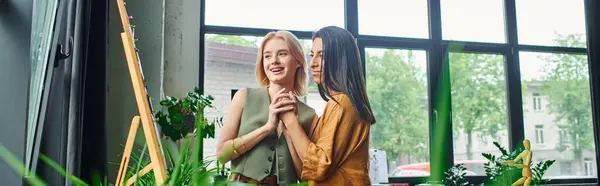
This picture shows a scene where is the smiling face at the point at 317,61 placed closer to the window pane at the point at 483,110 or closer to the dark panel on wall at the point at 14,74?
the window pane at the point at 483,110

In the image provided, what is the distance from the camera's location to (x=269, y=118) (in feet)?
Answer: 10.6

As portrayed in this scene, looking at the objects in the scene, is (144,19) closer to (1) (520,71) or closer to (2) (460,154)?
(2) (460,154)

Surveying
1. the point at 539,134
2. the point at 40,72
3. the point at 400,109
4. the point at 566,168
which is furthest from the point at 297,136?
the point at 566,168

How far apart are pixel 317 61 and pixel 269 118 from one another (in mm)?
457

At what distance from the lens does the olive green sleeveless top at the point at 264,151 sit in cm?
313

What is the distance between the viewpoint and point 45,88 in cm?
184

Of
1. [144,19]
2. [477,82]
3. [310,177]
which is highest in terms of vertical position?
[144,19]

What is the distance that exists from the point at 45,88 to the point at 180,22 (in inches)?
97.7

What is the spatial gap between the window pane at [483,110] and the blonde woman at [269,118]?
2.07 metres

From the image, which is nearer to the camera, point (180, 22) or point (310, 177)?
point (310, 177)

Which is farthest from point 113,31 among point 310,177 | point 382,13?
point 382,13

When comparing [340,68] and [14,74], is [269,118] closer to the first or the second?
[340,68]

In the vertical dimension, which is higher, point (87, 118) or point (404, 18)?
point (404, 18)

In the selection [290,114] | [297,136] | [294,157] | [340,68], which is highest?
[340,68]
